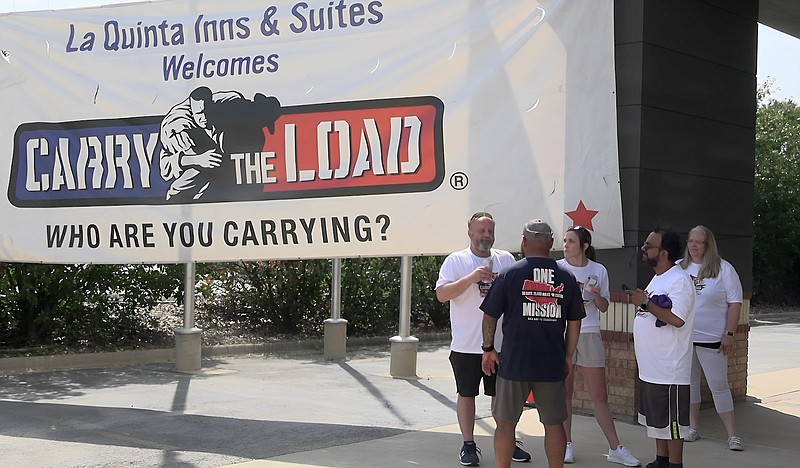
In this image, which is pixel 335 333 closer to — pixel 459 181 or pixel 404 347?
pixel 404 347

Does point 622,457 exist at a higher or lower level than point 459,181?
lower

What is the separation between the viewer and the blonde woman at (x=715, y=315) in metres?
7.91

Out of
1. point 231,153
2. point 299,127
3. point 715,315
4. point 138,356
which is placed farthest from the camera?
point 138,356

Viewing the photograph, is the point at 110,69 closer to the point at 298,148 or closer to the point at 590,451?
the point at 298,148

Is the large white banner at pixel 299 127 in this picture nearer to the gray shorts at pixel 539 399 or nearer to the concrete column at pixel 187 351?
the concrete column at pixel 187 351

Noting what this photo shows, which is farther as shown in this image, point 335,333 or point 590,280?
point 335,333

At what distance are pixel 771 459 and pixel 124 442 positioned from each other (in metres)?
4.97

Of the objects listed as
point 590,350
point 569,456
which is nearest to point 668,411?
point 590,350

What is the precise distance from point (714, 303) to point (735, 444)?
1126 millimetres

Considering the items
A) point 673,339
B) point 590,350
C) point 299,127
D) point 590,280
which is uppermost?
point 299,127

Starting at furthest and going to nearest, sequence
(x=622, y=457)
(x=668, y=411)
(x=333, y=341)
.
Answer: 1. (x=333, y=341)
2. (x=622, y=457)
3. (x=668, y=411)

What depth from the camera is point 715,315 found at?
796cm

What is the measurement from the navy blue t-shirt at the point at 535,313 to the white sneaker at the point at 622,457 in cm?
142

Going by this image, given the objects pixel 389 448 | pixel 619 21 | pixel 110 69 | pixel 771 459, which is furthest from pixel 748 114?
pixel 110 69
